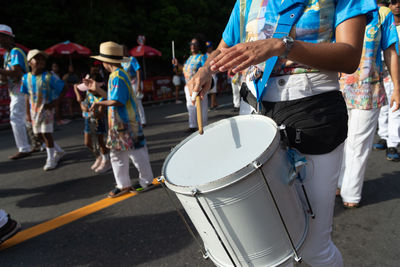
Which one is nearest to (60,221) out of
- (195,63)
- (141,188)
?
(141,188)

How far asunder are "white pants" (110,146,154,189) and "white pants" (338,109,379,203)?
2178 millimetres

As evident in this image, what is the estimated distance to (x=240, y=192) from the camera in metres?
1.11

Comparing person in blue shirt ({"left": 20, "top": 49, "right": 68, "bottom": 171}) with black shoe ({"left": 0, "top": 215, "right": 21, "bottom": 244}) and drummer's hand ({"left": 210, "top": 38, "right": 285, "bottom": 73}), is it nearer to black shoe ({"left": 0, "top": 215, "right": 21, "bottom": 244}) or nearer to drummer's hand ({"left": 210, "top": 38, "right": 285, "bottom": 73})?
black shoe ({"left": 0, "top": 215, "right": 21, "bottom": 244})

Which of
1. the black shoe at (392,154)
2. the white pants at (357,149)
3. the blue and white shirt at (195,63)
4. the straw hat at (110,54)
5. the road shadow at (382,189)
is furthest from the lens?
the blue and white shirt at (195,63)

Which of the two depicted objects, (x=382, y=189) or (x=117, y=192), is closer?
(x=382, y=189)

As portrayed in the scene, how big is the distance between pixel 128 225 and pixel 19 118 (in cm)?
380

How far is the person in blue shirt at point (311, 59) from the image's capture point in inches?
42.6

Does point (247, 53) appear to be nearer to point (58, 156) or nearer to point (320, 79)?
point (320, 79)

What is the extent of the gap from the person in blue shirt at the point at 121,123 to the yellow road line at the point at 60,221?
0.13 m

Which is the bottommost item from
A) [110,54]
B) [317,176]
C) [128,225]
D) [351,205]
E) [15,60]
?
[351,205]

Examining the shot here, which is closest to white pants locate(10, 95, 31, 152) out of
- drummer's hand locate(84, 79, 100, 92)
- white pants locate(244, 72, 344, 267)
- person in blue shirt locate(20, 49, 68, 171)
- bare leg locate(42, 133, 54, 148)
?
person in blue shirt locate(20, 49, 68, 171)

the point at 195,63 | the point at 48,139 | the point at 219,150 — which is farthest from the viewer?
the point at 195,63

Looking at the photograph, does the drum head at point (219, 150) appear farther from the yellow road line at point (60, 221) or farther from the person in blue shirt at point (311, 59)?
the yellow road line at point (60, 221)

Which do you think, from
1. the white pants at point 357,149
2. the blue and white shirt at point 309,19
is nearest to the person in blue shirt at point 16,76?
the blue and white shirt at point 309,19
